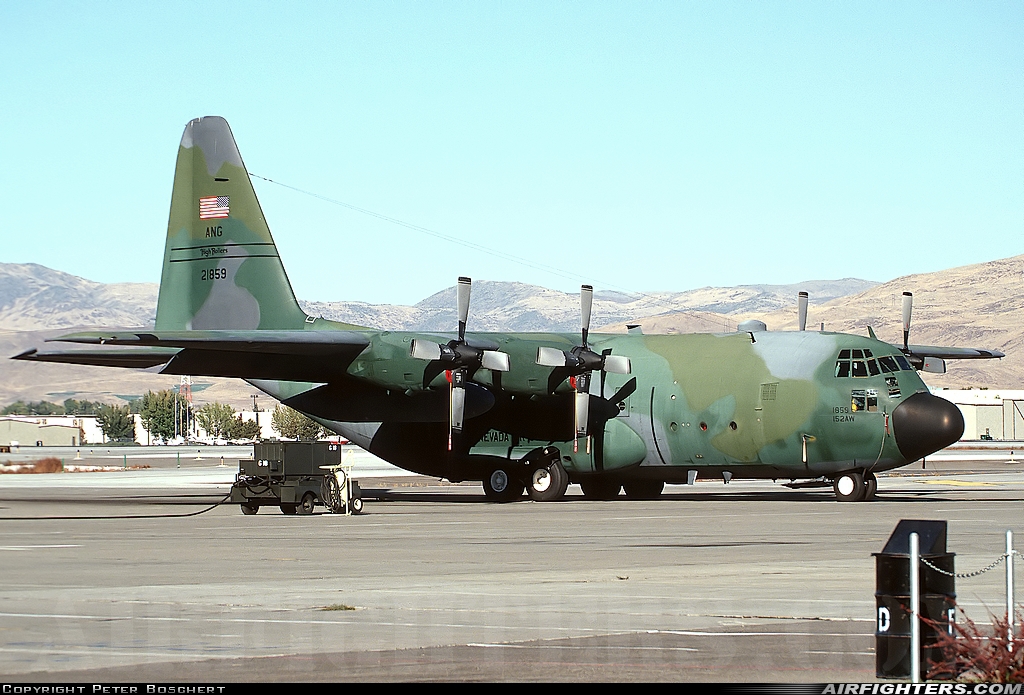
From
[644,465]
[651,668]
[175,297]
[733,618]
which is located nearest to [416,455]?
[644,465]

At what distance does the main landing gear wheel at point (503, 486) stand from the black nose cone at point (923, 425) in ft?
33.4

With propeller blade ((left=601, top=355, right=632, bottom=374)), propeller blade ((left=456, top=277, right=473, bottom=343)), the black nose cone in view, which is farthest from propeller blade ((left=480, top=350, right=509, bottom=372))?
the black nose cone

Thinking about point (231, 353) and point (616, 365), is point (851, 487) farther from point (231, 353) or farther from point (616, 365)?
point (231, 353)

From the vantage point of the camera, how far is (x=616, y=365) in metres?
36.8

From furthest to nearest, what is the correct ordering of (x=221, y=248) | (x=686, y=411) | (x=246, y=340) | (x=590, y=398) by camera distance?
(x=221, y=248)
(x=590, y=398)
(x=686, y=411)
(x=246, y=340)

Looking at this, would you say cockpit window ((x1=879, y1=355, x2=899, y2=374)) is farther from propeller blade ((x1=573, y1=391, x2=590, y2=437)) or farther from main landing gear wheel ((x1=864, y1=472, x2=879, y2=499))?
propeller blade ((x1=573, y1=391, x2=590, y2=437))

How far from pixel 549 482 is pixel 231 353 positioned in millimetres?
9166

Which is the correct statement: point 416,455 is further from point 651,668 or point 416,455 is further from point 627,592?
point 651,668

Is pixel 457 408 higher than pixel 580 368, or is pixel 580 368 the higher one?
pixel 580 368

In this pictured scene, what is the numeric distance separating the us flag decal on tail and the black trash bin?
109ft

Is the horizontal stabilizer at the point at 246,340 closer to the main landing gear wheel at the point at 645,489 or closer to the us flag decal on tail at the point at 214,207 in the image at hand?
the us flag decal on tail at the point at 214,207

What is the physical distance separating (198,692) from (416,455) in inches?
1157

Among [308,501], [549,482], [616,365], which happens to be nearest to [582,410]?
[616,365]

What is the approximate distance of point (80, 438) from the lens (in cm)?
18562
